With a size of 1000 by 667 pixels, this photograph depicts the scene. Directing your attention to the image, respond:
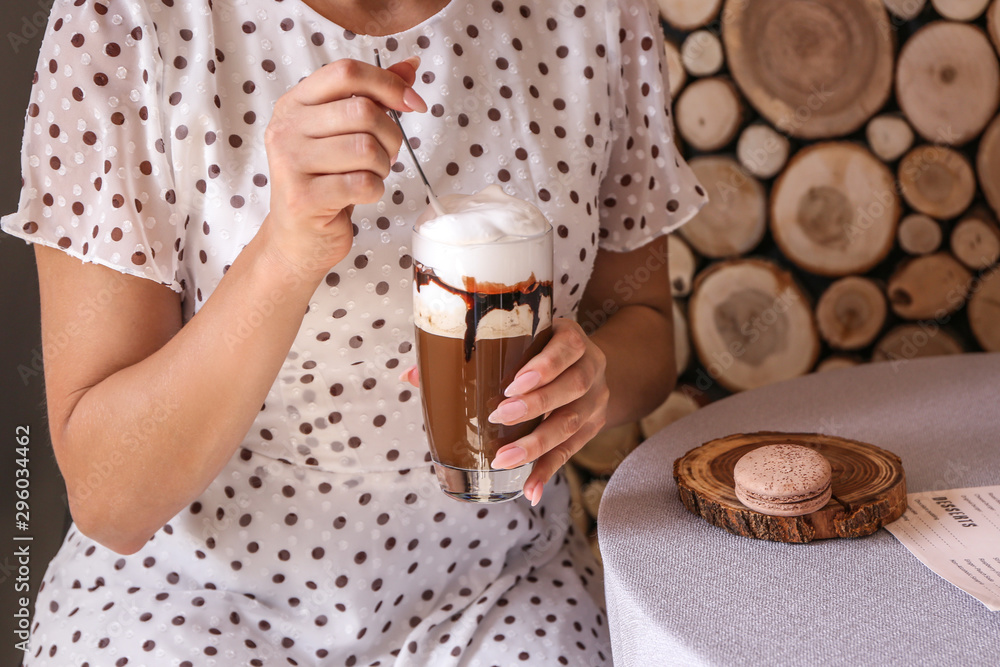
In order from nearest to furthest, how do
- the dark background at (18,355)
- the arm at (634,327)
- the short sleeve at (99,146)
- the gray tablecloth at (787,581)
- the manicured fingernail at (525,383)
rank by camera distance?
the gray tablecloth at (787,581)
the manicured fingernail at (525,383)
the short sleeve at (99,146)
the arm at (634,327)
the dark background at (18,355)

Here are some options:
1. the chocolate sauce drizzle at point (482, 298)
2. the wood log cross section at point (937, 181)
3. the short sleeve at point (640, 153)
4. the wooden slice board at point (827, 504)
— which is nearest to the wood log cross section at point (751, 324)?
the wood log cross section at point (937, 181)

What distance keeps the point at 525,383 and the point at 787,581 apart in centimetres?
29

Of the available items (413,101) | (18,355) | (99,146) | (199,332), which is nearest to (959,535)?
(413,101)

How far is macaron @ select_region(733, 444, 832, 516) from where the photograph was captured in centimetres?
78

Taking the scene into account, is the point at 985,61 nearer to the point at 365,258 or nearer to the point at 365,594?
the point at 365,258

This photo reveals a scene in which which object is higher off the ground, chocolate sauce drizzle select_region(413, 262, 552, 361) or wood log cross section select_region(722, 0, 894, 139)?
wood log cross section select_region(722, 0, 894, 139)

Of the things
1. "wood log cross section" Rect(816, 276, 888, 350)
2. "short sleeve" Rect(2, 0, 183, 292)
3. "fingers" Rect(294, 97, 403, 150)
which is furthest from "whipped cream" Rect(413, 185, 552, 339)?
"wood log cross section" Rect(816, 276, 888, 350)

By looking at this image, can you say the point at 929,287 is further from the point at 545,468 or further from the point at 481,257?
the point at 481,257

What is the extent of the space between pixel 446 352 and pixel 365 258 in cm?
23

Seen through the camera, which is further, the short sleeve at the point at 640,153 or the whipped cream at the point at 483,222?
the short sleeve at the point at 640,153

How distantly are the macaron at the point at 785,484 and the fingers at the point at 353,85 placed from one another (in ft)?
1.55

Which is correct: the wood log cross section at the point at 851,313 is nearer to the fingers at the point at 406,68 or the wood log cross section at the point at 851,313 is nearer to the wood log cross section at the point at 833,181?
the wood log cross section at the point at 833,181

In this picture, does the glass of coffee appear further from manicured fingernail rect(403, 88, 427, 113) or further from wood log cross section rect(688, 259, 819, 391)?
wood log cross section rect(688, 259, 819, 391)

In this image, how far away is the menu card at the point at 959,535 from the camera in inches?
28.9
